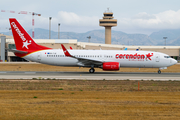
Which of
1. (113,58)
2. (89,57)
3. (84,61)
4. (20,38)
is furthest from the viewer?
(20,38)

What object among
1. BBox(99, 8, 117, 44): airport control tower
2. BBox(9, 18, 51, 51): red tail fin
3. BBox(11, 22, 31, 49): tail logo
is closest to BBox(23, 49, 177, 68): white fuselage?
BBox(9, 18, 51, 51): red tail fin

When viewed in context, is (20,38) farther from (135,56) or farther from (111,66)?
(135,56)

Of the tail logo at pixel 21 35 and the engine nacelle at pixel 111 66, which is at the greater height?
the tail logo at pixel 21 35

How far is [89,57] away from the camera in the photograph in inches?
1577

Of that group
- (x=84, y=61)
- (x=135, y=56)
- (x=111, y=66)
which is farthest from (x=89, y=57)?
(x=135, y=56)

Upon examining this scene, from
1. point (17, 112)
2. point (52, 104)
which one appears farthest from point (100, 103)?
point (17, 112)

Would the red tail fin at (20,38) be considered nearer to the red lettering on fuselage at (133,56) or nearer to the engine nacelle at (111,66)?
the engine nacelle at (111,66)

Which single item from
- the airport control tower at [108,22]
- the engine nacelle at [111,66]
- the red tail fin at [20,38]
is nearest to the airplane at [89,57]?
the red tail fin at [20,38]

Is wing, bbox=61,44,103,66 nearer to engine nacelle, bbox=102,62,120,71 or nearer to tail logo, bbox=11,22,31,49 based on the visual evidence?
engine nacelle, bbox=102,62,120,71

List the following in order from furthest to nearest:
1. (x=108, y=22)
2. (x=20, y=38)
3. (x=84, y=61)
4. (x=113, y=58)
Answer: (x=108, y=22) → (x=20, y=38) → (x=113, y=58) → (x=84, y=61)

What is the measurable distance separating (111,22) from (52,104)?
14766 cm

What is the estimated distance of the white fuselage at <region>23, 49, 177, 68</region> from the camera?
39031 millimetres

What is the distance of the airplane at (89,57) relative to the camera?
39.0 metres

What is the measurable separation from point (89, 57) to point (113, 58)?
3947 mm
